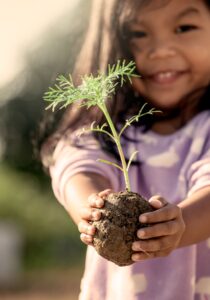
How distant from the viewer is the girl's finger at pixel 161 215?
2.37m

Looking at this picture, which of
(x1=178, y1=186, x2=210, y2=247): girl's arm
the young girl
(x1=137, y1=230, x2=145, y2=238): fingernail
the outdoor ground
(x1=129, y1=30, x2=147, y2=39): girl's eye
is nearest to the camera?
(x1=137, y1=230, x2=145, y2=238): fingernail

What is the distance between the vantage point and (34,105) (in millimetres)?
21766

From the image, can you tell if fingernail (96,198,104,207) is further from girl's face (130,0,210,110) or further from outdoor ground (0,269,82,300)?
outdoor ground (0,269,82,300)

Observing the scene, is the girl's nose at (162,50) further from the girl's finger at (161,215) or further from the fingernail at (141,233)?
the fingernail at (141,233)

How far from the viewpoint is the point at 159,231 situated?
238 centimetres

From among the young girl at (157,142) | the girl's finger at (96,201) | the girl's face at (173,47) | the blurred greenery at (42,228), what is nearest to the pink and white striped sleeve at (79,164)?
the young girl at (157,142)

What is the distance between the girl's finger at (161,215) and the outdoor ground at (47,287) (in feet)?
32.5

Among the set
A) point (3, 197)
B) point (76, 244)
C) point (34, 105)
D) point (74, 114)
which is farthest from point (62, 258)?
point (74, 114)

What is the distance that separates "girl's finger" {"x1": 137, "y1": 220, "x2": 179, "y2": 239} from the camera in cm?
236

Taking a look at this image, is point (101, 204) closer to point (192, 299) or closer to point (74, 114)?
point (192, 299)

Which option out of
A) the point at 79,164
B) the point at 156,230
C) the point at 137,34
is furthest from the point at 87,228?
the point at 137,34

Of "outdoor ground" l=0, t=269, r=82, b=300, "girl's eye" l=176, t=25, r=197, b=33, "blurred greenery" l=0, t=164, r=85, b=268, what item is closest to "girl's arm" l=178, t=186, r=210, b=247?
"girl's eye" l=176, t=25, r=197, b=33

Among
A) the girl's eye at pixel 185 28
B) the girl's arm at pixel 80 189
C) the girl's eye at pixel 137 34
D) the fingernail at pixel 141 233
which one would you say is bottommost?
the fingernail at pixel 141 233

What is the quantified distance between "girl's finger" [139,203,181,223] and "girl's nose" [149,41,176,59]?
0.90 metres
